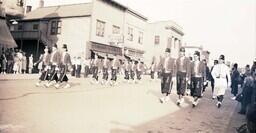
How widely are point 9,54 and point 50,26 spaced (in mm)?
8156

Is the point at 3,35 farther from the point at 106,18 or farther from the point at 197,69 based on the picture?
the point at 106,18

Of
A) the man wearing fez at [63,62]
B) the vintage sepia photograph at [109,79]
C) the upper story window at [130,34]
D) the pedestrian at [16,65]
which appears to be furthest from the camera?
the upper story window at [130,34]

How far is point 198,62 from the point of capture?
7.85 m

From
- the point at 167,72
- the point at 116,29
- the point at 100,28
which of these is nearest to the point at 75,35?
the point at 100,28

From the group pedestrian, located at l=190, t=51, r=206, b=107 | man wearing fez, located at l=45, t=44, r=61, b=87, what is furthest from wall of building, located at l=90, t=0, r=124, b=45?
pedestrian, located at l=190, t=51, r=206, b=107

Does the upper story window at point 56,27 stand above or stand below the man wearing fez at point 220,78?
above

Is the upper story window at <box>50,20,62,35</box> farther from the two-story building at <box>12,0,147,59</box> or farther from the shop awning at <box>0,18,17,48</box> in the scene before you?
the shop awning at <box>0,18,17,48</box>

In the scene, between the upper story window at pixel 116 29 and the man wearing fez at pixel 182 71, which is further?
the upper story window at pixel 116 29

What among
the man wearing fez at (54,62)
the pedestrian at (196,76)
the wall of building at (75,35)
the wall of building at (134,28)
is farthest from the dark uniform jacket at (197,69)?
the wall of building at (134,28)

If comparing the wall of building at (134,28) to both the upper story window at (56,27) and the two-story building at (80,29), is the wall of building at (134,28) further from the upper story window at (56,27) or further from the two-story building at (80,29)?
the upper story window at (56,27)

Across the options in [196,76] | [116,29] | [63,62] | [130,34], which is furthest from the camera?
[130,34]

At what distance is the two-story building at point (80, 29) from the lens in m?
21.6

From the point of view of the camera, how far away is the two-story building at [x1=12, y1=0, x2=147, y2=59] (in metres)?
21.6

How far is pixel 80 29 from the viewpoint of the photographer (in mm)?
21844
